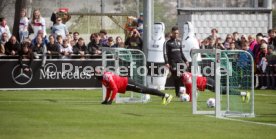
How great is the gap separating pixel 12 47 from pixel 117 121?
15561 mm

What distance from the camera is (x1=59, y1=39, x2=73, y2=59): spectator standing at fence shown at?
123ft

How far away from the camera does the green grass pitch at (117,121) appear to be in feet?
62.5

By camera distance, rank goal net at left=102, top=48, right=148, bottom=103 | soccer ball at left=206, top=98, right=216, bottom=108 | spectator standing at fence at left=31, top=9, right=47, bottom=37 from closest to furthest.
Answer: soccer ball at left=206, top=98, right=216, bottom=108 < goal net at left=102, top=48, right=148, bottom=103 < spectator standing at fence at left=31, top=9, right=47, bottom=37

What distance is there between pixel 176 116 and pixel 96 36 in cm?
1542

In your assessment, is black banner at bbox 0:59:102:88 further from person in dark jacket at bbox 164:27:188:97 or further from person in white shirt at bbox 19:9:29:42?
person in dark jacket at bbox 164:27:188:97

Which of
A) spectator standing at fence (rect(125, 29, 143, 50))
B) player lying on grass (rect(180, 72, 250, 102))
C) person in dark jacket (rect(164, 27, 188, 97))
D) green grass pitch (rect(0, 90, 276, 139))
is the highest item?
spectator standing at fence (rect(125, 29, 143, 50))

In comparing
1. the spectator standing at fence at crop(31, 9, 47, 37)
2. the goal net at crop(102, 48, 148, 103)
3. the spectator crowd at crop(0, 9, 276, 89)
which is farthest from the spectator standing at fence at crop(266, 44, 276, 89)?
the spectator standing at fence at crop(31, 9, 47, 37)

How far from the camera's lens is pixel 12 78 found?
36.7 m

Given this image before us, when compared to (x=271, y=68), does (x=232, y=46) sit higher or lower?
higher

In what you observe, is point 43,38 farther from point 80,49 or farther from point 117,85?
point 117,85

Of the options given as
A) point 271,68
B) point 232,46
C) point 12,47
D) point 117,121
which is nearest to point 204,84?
point 117,121

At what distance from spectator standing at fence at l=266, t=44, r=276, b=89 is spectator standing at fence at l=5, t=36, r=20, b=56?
30.2ft

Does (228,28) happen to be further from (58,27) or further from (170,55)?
(170,55)

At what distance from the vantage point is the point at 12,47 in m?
36.9
